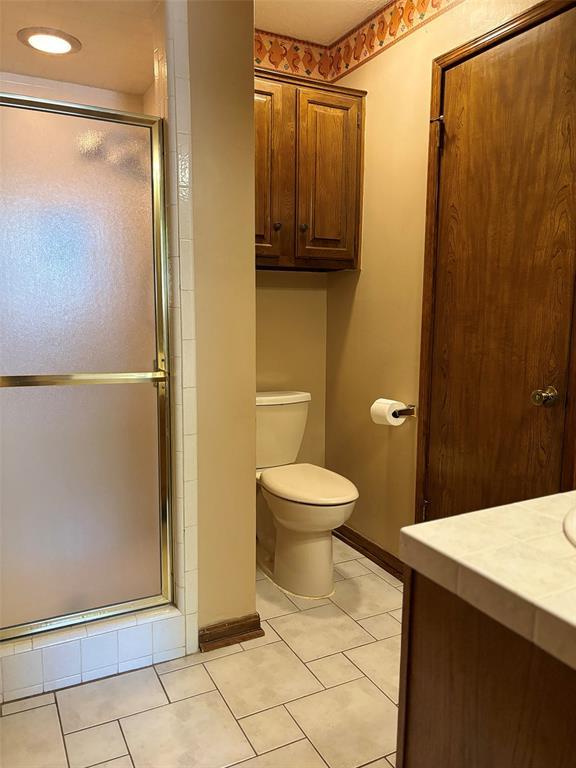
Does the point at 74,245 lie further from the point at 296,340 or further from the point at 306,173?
the point at 296,340

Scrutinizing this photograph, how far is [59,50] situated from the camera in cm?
200

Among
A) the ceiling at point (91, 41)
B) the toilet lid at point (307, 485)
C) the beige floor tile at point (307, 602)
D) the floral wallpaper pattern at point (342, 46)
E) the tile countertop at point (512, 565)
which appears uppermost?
the floral wallpaper pattern at point (342, 46)

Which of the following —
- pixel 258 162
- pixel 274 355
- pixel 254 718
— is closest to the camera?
pixel 254 718

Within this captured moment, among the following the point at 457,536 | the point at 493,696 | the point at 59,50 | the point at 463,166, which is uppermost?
the point at 59,50

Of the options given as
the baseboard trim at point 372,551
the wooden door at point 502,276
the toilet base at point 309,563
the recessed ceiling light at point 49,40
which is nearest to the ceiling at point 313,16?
the wooden door at point 502,276

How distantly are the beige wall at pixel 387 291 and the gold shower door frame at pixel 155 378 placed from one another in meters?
1.10

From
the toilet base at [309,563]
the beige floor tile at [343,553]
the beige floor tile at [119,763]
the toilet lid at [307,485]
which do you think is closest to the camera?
the beige floor tile at [119,763]

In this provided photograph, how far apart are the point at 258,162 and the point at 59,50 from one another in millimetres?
853

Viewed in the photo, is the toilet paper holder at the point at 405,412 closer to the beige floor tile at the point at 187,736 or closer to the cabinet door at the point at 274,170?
the cabinet door at the point at 274,170

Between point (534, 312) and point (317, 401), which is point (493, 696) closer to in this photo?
point (534, 312)

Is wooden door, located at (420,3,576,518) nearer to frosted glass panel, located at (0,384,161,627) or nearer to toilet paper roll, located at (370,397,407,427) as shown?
toilet paper roll, located at (370,397,407,427)

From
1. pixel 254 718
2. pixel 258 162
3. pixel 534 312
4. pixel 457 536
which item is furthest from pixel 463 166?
pixel 254 718

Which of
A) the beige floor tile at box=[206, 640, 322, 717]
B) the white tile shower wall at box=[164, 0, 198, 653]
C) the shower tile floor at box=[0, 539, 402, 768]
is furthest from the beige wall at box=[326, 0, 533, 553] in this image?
the white tile shower wall at box=[164, 0, 198, 653]

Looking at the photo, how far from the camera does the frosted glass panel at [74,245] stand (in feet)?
5.43
